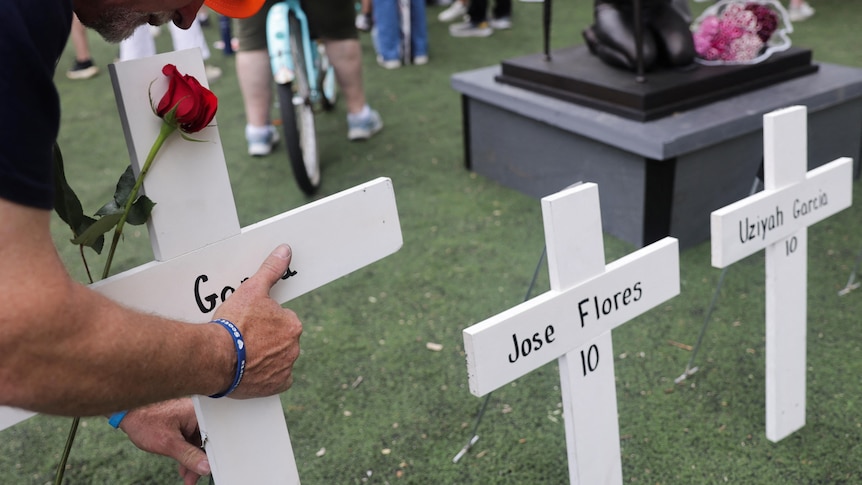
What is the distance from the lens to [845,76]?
8.90ft

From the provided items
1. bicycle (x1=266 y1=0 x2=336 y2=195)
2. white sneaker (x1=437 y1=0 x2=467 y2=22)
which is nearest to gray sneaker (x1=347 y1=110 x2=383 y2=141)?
bicycle (x1=266 y1=0 x2=336 y2=195)

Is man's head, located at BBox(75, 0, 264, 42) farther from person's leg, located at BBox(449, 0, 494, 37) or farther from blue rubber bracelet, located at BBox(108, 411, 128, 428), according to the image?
person's leg, located at BBox(449, 0, 494, 37)

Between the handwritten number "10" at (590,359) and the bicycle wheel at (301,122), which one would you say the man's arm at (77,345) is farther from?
the bicycle wheel at (301,122)

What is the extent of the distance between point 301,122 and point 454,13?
360cm

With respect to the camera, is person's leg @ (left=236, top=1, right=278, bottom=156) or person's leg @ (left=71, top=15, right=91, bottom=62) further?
person's leg @ (left=71, top=15, right=91, bottom=62)

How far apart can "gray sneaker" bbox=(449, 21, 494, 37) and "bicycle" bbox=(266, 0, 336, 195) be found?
2737 mm

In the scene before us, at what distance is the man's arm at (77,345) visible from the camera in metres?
0.65

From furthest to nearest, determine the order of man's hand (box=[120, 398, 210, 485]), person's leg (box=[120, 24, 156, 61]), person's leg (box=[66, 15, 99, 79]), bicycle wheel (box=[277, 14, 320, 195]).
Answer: person's leg (box=[66, 15, 99, 79]) < person's leg (box=[120, 24, 156, 61]) < bicycle wheel (box=[277, 14, 320, 195]) < man's hand (box=[120, 398, 210, 485])

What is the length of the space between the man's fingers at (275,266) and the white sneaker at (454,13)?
5771 mm

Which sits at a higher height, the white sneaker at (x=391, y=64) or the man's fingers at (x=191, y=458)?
the man's fingers at (x=191, y=458)

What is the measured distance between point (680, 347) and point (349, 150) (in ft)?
6.61

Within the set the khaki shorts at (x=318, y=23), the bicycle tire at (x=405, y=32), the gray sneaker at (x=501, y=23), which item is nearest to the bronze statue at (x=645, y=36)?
the khaki shorts at (x=318, y=23)

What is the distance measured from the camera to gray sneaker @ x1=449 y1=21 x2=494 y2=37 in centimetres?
588

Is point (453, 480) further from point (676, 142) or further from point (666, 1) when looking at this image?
point (666, 1)
